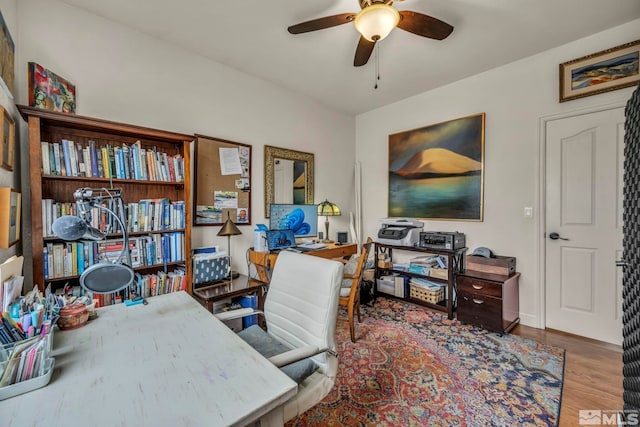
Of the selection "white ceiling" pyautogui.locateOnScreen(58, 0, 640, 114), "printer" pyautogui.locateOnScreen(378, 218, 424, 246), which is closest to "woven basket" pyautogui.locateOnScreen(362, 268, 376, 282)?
"printer" pyautogui.locateOnScreen(378, 218, 424, 246)

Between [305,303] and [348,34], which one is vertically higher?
[348,34]

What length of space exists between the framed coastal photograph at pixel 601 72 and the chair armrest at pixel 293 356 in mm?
3116

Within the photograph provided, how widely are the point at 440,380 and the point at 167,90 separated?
126 inches

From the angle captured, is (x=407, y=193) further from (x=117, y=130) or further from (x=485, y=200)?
(x=117, y=130)

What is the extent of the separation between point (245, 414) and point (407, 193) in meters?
3.33

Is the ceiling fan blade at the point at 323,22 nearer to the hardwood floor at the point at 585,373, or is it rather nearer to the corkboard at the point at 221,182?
the corkboard at the point at 221,182

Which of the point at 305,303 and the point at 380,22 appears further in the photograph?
the point at 380,22

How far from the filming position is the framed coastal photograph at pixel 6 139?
1.32 m

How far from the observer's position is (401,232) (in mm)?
3250

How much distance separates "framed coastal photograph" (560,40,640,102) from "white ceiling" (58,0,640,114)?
22 cm

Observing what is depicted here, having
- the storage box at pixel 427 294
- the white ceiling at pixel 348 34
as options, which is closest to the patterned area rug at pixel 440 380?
the storage box at pixel 427 294

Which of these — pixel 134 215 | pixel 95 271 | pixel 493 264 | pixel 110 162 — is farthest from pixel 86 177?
pixel 493 264

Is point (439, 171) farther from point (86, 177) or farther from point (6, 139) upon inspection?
point (6, 139)

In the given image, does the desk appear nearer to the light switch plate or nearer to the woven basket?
the woven basket
